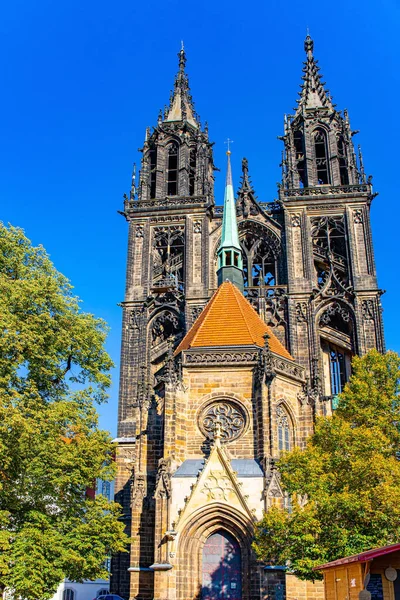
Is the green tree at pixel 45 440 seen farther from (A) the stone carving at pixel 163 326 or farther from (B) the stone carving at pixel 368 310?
(B) the stone carving at pixel 368 310

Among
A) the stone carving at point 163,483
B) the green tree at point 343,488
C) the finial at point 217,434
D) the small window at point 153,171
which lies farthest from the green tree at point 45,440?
the small window at point 153,171

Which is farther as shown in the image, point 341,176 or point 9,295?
point 341,176

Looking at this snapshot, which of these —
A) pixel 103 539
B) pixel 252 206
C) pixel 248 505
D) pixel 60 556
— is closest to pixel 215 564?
pixel 248 505

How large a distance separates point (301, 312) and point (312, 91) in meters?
15.2

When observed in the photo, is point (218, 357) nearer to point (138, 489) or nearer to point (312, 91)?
point (138, 489)

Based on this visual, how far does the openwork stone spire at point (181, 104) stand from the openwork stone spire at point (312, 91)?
6431 millimetres

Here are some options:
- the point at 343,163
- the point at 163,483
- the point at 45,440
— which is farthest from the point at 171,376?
the point at 343,163

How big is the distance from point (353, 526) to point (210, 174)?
26.8 m

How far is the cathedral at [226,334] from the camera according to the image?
66.0 feet

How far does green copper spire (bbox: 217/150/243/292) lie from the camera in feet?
104

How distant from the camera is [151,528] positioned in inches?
862

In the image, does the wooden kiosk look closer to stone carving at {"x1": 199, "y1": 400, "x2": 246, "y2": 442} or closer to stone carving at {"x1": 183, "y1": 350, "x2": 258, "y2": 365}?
stone carving at {"x1": 199, "y1": 400, "x2": 246, "y2": 442}

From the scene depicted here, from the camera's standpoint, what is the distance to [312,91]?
4078 centimetres

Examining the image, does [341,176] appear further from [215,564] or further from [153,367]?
[215,564]
